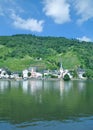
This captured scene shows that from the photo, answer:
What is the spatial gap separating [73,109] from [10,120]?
12576mm

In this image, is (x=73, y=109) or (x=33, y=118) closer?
(x=33, y=118)

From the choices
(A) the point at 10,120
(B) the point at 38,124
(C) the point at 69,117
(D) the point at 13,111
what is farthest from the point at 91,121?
(D) the point at 13,111

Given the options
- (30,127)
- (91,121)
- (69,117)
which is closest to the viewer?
(30,127)

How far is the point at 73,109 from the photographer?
47750 mm

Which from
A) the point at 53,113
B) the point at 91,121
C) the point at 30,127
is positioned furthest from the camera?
the point at 53,113

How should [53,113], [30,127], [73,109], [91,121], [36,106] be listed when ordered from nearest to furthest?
[30,127], [91,121], [53,113], [73,109], [36,106]

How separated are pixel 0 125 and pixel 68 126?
736 cm

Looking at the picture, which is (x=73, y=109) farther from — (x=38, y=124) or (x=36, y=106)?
(x=38, y=124)

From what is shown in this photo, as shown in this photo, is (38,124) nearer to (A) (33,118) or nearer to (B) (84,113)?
(A) (33,118)

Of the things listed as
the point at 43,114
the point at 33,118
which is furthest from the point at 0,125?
the point at 43,114

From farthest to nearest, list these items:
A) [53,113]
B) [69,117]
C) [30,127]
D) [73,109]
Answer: [73,109] < [53,113] < [69,117] < [30,127]

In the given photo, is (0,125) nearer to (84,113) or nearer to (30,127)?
(30,127)

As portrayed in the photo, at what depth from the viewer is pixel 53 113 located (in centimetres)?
4356

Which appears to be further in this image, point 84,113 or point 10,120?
point 84,113
